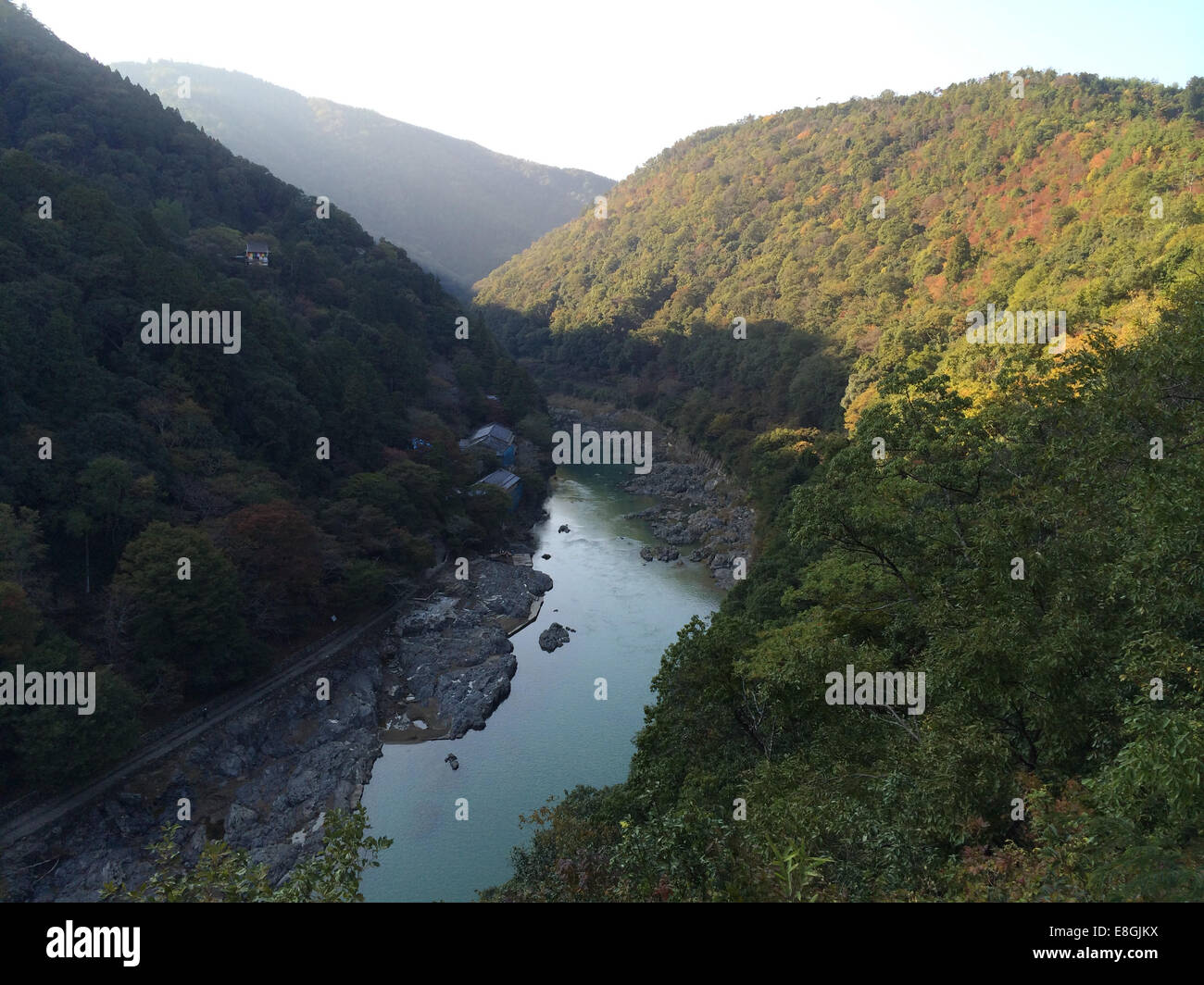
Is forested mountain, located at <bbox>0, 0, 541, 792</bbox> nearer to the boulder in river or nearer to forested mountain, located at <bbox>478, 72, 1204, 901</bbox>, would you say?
the boulder in river

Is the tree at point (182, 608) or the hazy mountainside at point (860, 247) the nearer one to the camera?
the tree at point (182, 608)

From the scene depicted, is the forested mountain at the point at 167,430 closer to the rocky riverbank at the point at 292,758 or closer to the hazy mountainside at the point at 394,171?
the rocky riverbank at the point at 292,758

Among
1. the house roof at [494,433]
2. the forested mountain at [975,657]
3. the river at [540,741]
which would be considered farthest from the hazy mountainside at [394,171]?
the forested mountain at [975,657]

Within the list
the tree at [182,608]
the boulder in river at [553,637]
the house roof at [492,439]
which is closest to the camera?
the tree at [182,608]

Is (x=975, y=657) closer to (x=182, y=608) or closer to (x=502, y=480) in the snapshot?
(x=182, y=608)

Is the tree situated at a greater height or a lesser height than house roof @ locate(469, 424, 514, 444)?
lesser

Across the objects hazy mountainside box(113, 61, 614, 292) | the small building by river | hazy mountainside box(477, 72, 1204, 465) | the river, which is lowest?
the river

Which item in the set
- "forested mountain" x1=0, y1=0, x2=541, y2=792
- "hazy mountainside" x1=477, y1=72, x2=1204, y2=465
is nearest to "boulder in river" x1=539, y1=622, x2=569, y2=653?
"forested mountain" x1=0, y1=0, x2=541, y2=792
